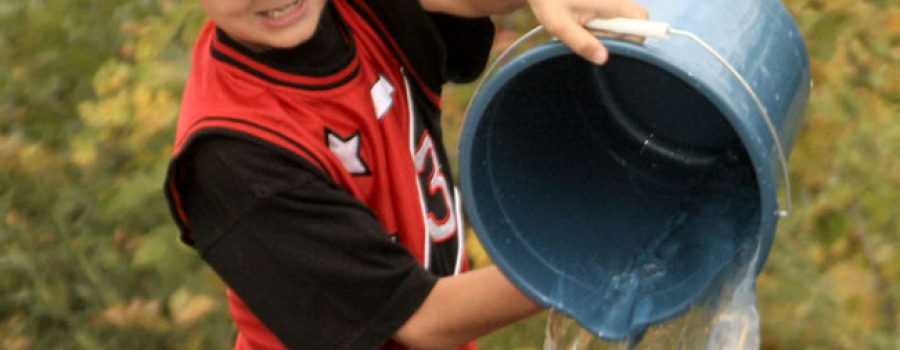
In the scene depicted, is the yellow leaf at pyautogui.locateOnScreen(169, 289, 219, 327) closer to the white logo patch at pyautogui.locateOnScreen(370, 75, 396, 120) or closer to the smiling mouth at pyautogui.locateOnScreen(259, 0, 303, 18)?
the white logo patch at pyautogui.locateOnScreen(370, 75, 396, 120)

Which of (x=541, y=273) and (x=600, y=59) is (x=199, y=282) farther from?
(x=600, y=59)

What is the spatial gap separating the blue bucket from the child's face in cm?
26

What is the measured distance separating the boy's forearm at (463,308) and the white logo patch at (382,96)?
0.26 meters

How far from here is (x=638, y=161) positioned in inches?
94.0

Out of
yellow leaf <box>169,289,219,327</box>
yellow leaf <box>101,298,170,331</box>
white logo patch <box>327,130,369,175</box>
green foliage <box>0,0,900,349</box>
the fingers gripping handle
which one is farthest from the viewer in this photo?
yellow leaf <box>101,298,170,331</box>

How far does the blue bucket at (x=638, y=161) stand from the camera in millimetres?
1910

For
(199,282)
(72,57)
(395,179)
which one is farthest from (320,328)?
(72,57)

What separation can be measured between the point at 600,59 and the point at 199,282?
1670mm


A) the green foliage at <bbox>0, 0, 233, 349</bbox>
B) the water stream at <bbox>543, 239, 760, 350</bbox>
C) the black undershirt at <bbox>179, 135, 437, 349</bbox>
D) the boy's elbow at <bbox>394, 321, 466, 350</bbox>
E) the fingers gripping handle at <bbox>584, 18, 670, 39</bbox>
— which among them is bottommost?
the green foliage at <bbox>0, 0, 233, 349</bbox>

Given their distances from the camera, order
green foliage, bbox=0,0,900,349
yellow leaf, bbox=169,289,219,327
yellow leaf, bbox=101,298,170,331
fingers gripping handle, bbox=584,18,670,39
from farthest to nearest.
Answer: yellow leaf, bbox=101,298,170,331
yellow leaf, bbox=169,289,219,327
green foliage, bbox=0,0,900,349
fingers gripping handle, bbox=584,18,670,39

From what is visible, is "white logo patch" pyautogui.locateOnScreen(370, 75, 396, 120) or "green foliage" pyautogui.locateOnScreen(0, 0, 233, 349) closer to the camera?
"white logo patch" pyautogui.locateOnScreen(370, 75, 396, 120)

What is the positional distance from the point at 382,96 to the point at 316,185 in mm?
237

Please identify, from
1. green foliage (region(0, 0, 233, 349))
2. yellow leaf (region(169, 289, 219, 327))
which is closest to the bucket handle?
yellow leaf (region(169, 289, 219, 327))

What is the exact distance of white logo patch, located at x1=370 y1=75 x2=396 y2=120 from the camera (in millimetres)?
2176
